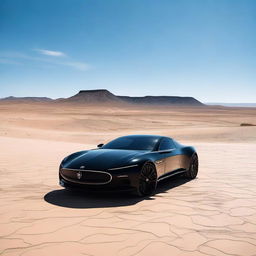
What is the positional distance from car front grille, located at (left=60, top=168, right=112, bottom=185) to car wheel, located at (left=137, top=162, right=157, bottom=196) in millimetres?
610

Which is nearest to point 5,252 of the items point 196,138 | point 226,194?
point 226,194

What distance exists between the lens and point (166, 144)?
289 inches

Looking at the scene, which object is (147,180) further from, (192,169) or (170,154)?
(192,169)

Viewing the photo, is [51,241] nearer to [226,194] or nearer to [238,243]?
[238,243]

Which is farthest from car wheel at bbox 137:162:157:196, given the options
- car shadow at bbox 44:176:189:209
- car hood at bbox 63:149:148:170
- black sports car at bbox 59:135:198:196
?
car hood at bbox 63:149:148:170

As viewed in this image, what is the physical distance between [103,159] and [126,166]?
520mm

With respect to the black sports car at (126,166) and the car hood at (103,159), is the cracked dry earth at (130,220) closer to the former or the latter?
the black sports car at (126,166)

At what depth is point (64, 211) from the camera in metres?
5.36

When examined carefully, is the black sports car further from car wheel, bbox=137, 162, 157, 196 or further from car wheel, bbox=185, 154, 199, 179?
car wheel, bbox=185, 154, 199, 179

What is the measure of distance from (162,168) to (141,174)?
0.92 m

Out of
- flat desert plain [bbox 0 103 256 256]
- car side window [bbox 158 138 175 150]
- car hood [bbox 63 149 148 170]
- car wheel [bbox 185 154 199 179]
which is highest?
car side window [bbox 158 138 175 150]

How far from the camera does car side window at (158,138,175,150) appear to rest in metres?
7.15

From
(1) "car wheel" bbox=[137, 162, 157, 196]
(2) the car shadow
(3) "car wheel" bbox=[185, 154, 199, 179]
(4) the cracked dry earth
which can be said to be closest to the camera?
(4) the cracked dry earth

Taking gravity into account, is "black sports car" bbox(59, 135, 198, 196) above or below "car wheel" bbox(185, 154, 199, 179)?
above
